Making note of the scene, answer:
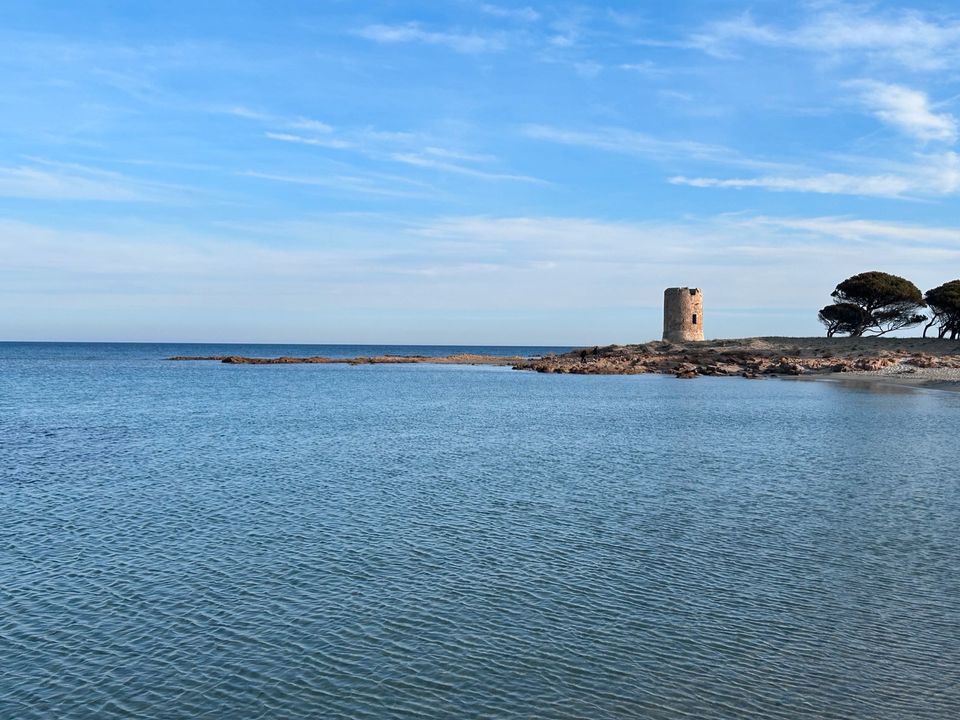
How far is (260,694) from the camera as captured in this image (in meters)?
8.13

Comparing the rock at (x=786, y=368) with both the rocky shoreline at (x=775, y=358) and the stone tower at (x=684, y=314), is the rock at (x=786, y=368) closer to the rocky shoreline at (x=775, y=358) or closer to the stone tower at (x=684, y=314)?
the rocky shoreline at (x=775, y=358)

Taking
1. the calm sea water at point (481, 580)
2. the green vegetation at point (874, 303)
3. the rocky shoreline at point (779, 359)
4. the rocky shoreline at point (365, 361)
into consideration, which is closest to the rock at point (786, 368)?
the rocky shoreline at point (779, 359)

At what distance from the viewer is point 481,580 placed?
11734 mm

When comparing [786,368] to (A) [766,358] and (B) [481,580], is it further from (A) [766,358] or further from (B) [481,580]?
(B) [481,580]

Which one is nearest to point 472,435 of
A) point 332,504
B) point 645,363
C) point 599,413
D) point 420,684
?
point 599,413

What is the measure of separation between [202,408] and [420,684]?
121ft

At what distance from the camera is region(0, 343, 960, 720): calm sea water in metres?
8.18

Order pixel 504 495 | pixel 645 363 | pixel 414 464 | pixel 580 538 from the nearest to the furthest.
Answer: pixel 580 538 → pixel 504 495 → pixel 414 464 → pixel 645 363

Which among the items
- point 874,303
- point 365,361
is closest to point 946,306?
point 874,303

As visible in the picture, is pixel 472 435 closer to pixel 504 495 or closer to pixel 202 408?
pixel 504 495

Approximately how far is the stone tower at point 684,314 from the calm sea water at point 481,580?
70.6 m

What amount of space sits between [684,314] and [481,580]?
290ft

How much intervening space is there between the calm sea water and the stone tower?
70.6m

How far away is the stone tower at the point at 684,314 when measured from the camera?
317ft
